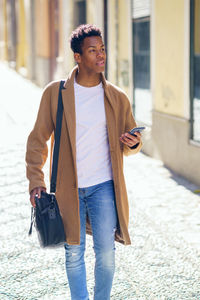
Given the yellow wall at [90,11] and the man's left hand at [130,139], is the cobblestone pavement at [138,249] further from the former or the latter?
the yellow wall at [90,11]

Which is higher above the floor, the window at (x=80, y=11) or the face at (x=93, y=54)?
the window at (x=80, y=11)

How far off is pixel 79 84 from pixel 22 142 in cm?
759

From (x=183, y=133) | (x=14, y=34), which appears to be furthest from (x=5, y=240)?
(x=14, y=34)

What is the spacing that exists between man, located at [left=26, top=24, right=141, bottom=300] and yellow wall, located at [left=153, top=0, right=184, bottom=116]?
508 cm


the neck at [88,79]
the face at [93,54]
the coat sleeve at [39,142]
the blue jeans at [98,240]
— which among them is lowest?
the blue jeans at [98,240]

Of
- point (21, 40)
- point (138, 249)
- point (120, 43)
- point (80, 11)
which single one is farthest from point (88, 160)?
point (21, 40)

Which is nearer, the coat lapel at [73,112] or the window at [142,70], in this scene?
the coat lapel at [73,112]

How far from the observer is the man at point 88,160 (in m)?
3.38

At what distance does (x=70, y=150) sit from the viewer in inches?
133

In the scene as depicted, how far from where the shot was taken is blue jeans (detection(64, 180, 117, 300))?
338cm

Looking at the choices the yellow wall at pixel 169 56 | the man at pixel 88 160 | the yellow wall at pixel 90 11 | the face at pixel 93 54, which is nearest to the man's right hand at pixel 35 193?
the man at pixel 88 160

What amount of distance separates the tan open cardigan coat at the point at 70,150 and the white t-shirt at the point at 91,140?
0.12 ft

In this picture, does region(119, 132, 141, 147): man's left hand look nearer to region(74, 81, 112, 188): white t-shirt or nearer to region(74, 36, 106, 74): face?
region(74, 81, 112, 188): white t-shirt

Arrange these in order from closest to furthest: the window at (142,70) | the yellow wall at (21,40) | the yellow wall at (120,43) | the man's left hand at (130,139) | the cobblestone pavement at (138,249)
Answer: the man's left hand at (130,139)
the cobblestone pavement at (138,249)
the window at (142,70)
the yellow wall at (120,43)
the yellow wall at (21,40)
